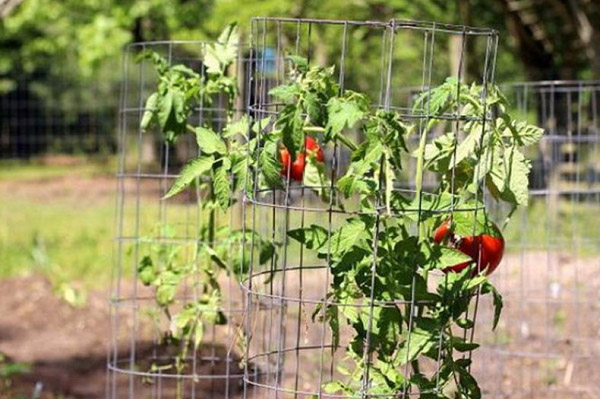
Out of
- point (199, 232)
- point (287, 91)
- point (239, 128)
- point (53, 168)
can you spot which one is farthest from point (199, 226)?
point (53, 168)

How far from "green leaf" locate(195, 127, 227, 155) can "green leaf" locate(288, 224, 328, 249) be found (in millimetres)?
386

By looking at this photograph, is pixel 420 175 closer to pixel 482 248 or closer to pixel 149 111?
pixel 482 248

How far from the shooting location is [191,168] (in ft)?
10.7

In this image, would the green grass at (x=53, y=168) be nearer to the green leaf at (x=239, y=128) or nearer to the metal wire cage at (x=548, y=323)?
the metal wire cage at (x=548, y=323)

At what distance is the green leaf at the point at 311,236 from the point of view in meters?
3.06

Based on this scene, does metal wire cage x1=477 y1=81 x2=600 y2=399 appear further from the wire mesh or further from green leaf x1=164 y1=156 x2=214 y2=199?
the wire mesh

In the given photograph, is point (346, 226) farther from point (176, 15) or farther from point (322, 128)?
point (176, 15)

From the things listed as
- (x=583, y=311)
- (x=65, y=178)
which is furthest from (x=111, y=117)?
(x=583, y=311)

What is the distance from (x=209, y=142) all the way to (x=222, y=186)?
0.55 ft

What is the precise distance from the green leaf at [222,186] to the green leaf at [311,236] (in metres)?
0.24

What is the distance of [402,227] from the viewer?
298 cm

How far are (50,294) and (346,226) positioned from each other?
5.78 metres

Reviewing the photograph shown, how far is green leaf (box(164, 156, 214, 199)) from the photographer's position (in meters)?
3.21

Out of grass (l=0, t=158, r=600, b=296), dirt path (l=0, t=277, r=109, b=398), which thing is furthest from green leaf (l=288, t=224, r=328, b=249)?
dirt path (l=0, t=277, r=109, b=398)
